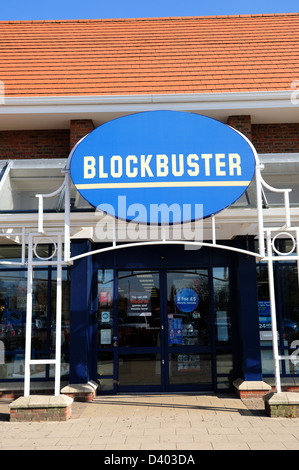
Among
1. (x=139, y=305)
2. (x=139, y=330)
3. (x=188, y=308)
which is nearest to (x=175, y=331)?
(x=188, y=308)

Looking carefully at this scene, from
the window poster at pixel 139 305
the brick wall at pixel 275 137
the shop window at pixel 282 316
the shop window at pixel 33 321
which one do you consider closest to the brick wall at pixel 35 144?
the shop window at pixel 33 321

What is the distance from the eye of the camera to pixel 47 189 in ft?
28.1

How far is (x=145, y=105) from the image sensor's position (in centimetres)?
916

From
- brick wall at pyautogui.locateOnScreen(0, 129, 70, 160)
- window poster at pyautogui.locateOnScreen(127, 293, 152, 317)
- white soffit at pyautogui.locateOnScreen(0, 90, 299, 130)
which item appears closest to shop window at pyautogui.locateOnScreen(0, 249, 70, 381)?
window poster at pyautogui.locateOnScreen(127, 293, 152, 317)

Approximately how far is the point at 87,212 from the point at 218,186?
2250 millimetres

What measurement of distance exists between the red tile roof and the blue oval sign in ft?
9.05

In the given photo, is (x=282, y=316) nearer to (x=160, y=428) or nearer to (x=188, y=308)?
(x=188, y=308)

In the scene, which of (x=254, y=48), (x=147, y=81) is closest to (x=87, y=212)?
(x=147, y=81)

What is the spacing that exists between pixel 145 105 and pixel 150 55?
88.9 inches

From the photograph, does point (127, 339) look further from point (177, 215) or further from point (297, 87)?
point (297, 87)

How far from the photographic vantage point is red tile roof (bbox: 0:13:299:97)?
31.6 feet

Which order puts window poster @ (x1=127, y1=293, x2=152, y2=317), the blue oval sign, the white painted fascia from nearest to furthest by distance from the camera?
the blue oval sign, the white painted fascia, window poster @ (x1=127, y1=293, x2=152, y2=317)

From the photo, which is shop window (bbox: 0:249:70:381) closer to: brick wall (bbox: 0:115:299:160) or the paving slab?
the paving slab

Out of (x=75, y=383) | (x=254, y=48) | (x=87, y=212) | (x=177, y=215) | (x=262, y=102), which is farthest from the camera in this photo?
(x=254, y=48)
